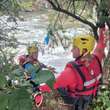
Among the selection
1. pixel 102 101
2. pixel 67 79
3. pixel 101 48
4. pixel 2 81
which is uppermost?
pixel 2 81

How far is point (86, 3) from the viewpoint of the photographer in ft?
15.6

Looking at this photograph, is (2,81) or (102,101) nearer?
(2,81)

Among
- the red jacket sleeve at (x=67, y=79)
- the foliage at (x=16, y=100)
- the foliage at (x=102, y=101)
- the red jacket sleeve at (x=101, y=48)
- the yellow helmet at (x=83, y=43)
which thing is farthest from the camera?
the foliage at (x=102, y=101)

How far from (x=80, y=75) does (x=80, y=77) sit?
0.9 inches

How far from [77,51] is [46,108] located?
134 cm

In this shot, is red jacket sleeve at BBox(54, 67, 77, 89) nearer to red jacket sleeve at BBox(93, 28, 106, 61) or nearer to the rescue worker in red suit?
the rescue worker in red suit

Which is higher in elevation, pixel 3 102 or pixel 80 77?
pixel 3 102

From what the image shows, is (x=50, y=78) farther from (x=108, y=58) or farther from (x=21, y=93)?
(x=108, y=58)

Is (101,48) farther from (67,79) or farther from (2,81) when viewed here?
(2,81)

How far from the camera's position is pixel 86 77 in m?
3.77

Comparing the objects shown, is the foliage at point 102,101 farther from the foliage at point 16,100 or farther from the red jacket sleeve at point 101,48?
the foliage at point 16,100

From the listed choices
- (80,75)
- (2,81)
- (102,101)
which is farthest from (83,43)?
(2,81)

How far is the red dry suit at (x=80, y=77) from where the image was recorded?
12.0ft

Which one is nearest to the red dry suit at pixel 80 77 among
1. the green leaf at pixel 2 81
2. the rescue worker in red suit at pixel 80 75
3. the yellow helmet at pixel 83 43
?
the rescue worker in red suit at pixel 80 75
